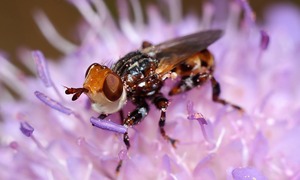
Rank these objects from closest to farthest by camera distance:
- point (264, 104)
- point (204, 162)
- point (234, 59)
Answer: point (204, 162)
point (264, 104)
point (234, 59)

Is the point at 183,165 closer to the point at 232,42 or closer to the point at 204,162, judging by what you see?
the point at 204,162

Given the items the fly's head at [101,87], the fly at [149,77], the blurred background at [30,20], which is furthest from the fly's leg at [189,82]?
the blurred background at [30,20]

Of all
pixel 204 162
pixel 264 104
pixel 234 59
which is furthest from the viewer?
pixel 234 59

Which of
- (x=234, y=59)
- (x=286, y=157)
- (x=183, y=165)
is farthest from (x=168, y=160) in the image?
(x=234, y=59)

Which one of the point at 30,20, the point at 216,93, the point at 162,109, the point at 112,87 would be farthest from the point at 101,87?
the point at 30,20

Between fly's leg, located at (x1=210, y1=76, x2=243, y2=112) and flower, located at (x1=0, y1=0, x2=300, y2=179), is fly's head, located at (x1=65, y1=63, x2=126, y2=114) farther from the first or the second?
fly's leg, located at (x1=210, y1=76, x2=243, y2=112)

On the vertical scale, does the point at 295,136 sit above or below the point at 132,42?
below

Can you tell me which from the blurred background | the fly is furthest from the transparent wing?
the blurred background
